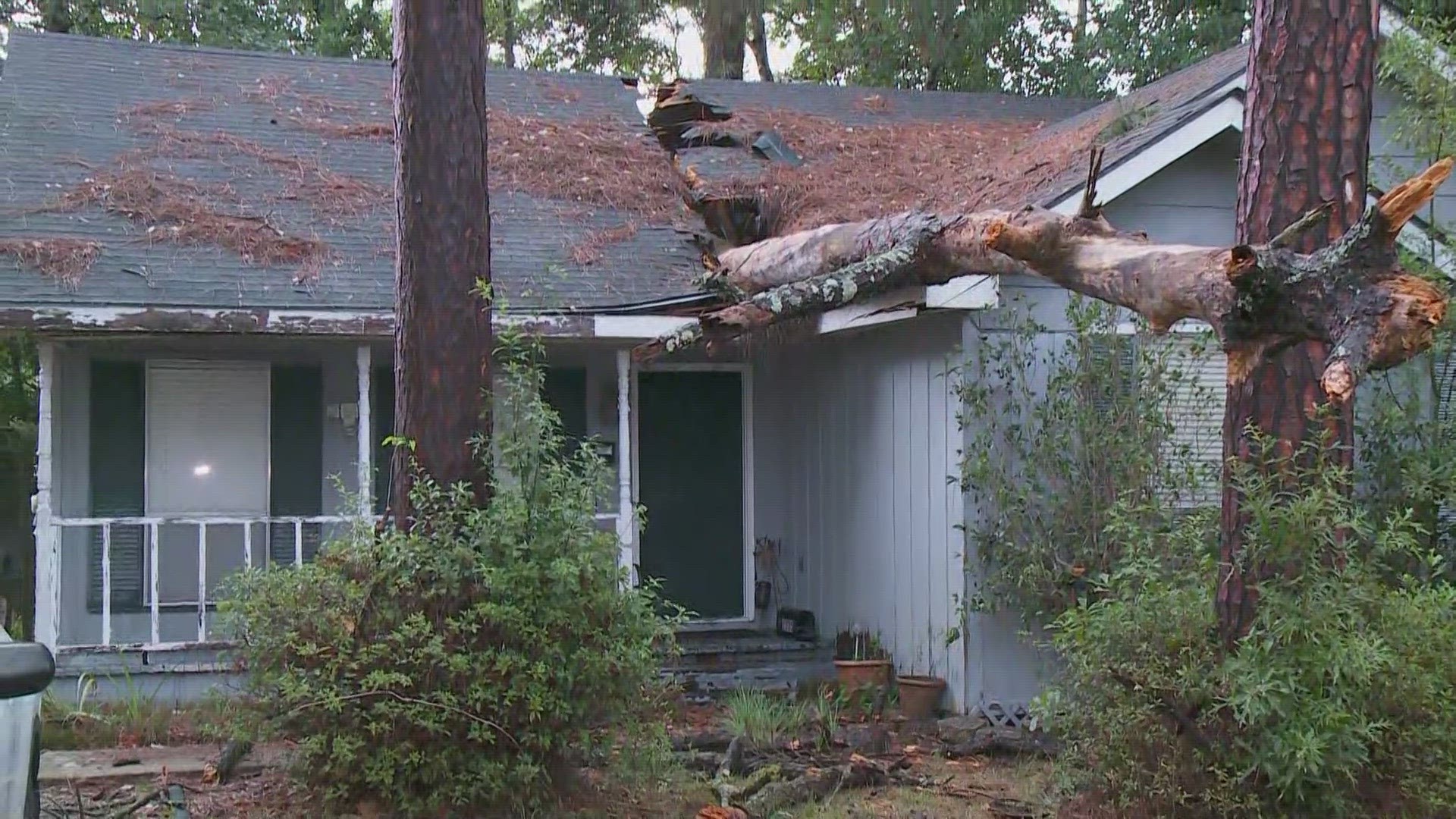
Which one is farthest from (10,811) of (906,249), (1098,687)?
(906,249)

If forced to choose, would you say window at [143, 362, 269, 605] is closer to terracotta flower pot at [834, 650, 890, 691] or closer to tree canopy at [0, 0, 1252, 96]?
terracotta flower pot at [834, 650, 890, 691]

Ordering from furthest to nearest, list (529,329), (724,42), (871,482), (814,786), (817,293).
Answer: (724,42), (871,482), (529,329), (817,293), (814,786)

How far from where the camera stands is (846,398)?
10445mm

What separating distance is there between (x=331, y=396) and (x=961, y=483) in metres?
4.65

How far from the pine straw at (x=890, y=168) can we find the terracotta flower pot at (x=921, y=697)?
3.07 meters

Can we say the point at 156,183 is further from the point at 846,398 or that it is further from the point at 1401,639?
the point at 1401,639

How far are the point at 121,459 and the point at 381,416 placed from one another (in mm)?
1823

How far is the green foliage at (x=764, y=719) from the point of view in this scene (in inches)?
302

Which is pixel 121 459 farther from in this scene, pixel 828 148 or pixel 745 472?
pixel 828 148

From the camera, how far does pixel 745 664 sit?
9.88m

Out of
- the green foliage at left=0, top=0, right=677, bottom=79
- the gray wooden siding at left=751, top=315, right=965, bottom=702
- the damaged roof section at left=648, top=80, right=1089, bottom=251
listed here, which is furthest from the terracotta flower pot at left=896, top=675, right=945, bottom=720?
the green foliage at left=0, top=0, right=677, bottom=79

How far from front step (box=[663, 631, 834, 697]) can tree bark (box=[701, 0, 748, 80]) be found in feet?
29.4

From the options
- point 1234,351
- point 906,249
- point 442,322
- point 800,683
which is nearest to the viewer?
point 1234,351

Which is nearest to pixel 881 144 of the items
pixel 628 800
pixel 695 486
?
pixel 695 486
